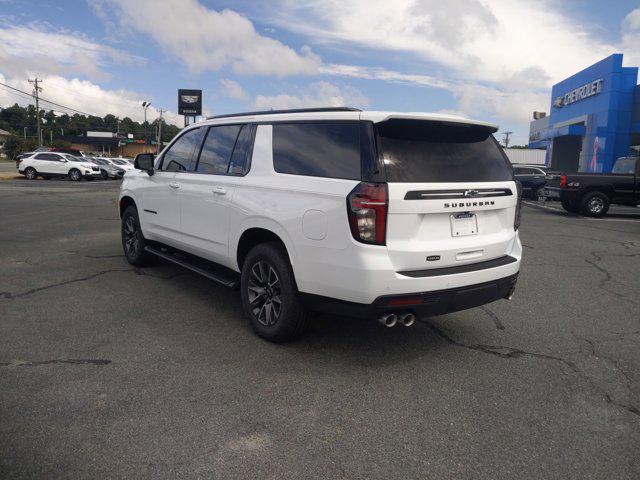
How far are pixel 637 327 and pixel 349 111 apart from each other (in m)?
3.60

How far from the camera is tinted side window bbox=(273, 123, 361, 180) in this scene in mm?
3621

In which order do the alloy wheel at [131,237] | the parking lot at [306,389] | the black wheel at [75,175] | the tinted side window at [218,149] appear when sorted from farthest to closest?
1. the black wheel at [75,175]
2. the alloy wheel at [131,237]
3. the tinted side window at [218,149]
4. the parking lot at [306,389]

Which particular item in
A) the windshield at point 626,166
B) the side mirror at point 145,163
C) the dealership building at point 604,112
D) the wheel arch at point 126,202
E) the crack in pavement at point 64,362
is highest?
the dealership building at point 604,112

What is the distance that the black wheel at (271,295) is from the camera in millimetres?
3936

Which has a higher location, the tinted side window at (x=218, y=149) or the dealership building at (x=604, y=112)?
the dealership building at (x=604, y=112)

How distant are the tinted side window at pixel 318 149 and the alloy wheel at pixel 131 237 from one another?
126 inches

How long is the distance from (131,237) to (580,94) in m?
37.8

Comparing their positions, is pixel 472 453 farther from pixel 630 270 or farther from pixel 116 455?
pixel 630 270

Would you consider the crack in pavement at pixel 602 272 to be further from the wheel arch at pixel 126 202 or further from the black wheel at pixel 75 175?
the black wheel at pixel 75 175

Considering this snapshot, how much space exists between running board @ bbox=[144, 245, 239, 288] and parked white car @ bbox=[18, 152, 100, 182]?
28134mm

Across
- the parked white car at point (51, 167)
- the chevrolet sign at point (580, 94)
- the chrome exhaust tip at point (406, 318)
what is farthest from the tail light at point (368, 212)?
the chevrolet sign at point (580, 94)

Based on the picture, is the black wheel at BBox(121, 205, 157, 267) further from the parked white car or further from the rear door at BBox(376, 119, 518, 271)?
the parked white car

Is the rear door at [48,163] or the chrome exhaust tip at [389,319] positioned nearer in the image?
the chrome exhaust tip at [389,319]

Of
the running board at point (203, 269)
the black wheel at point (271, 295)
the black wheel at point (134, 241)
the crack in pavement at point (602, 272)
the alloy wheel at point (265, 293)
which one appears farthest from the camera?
the black wheel at point (134, 241)
